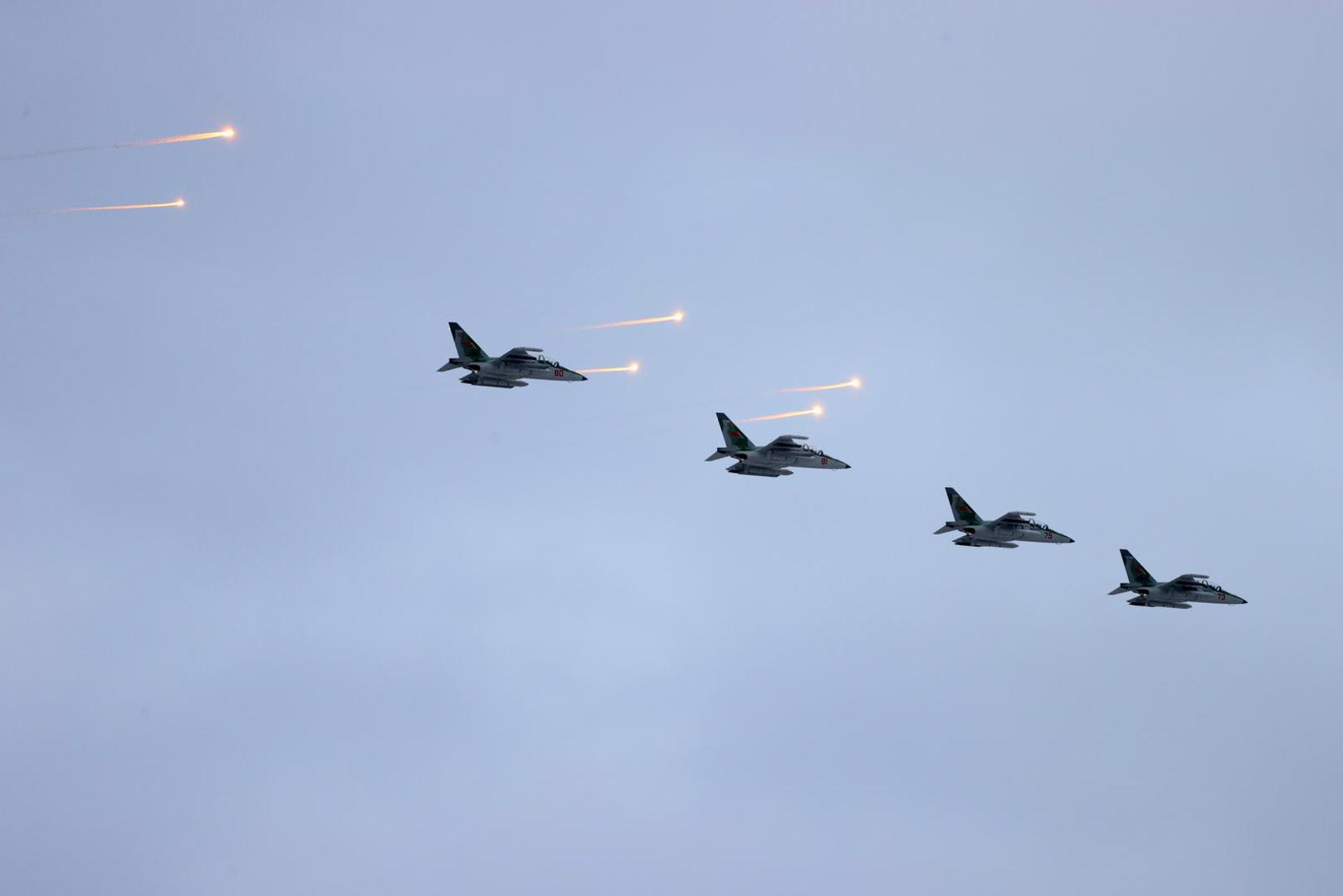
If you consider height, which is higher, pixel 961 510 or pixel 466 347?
pixel 466 347

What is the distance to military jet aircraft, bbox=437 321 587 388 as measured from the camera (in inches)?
6314

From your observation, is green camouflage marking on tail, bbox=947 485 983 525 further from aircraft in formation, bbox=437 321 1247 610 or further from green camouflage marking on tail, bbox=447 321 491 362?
green camouflage marking on tail, bbox=447 321 491 362

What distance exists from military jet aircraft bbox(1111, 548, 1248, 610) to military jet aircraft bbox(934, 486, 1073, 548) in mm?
10361

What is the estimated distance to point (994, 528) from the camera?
173m

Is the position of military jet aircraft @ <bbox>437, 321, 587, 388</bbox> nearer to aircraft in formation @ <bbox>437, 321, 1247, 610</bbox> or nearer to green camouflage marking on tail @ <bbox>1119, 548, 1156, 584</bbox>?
aircraft in formation @ <bbox>437, 321, 1247, 610</bbox>

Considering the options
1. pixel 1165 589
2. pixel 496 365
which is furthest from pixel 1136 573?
pixel 496 365

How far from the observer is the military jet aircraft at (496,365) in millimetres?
160375

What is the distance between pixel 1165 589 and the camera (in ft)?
583

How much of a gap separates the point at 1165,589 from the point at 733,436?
52.8 m

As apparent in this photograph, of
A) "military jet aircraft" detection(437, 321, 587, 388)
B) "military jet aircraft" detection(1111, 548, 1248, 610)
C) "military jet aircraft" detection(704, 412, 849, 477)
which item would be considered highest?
"military jet aircraft" detection(437, 321, 587, 388)

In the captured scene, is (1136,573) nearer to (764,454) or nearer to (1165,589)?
(1165,589)

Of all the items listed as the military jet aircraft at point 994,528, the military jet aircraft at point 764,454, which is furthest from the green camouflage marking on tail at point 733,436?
the military jet aircraft at point 994,528

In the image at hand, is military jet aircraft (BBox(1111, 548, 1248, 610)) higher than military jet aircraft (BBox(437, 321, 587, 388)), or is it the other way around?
military jet aircraft (BBox(437, 321, 587, 388))

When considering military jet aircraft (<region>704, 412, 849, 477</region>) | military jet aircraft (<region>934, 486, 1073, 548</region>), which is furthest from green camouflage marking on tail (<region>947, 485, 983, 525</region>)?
military jet aircraft (<region>704, 412, 849, 477</region>)
